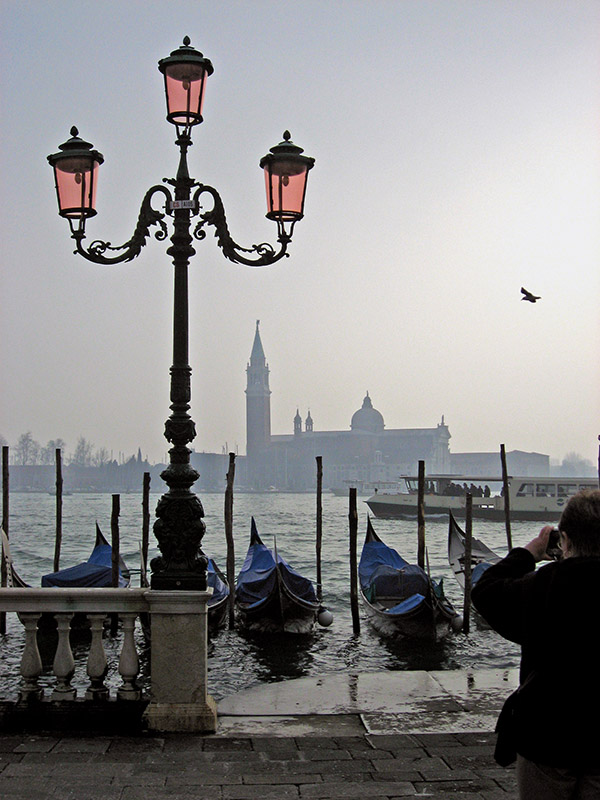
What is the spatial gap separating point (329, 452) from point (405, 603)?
103m

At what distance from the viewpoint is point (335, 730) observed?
4.05 m

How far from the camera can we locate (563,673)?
1.77 metres

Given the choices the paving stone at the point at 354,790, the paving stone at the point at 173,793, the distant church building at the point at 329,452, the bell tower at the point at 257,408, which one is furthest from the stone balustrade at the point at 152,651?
the bell tower at the point at 257,408

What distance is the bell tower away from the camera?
11525cm

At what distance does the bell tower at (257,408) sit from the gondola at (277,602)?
3965 inches

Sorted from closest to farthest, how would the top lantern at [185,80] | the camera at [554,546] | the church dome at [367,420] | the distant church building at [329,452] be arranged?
the camera at [554,546] → the top lantern at [185,80] → the distant church building at [329,452] → the church dome at [367,420]

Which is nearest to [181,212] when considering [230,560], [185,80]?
[185,80]

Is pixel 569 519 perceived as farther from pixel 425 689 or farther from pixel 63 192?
pixel 425 689

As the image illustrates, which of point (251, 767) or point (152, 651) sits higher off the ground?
point (152, 651)

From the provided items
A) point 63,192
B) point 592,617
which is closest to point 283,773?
point 592,617

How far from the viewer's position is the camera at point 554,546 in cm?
194

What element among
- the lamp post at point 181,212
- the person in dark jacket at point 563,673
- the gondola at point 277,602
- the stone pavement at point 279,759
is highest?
the lamp post at point 181,212

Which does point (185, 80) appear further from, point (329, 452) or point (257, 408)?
point (257, 408)

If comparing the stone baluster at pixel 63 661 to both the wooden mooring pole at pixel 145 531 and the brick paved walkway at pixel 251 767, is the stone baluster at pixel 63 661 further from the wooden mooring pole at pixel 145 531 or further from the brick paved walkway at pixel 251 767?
the wooden mooring pole at pixel 145 531
